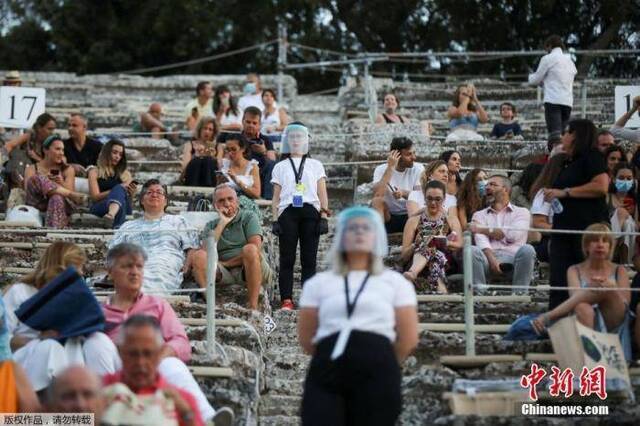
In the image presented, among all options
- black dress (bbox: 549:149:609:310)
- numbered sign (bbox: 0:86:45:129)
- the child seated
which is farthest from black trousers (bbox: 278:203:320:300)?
the child seated

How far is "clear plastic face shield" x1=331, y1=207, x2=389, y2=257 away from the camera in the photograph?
9477mm

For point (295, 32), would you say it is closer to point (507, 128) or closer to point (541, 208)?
point (507, 128)

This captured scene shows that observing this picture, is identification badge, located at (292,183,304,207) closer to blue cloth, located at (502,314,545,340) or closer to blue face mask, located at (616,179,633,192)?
blue face mask, located at (616,179,633,192)

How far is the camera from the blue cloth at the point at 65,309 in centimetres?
1072

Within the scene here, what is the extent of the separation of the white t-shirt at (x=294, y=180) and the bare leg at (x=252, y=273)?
1.25 metres

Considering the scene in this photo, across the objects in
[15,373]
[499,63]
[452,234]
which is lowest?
[15,373]

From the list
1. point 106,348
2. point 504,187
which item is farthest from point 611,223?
point 106,348

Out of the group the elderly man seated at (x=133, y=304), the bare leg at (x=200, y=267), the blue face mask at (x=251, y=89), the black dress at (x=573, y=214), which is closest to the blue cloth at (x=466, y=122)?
the blue face mask at (x=251, y=89)

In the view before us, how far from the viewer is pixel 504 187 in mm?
14562

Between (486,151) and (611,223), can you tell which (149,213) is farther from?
(486,151)

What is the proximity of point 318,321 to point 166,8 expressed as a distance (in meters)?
21.0

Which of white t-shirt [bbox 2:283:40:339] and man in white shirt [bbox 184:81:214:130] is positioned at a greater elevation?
man in white shirt [bbox 184:81:214:130]

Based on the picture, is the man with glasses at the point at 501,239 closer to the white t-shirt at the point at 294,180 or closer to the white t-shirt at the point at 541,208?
the white t-shirt at the point at 541,208

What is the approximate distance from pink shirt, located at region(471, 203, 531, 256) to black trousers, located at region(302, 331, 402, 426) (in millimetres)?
4825
